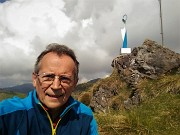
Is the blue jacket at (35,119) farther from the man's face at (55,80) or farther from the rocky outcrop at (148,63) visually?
the rocky outcrop at (148,63)

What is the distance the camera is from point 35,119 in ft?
9.36

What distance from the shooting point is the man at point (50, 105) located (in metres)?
2.76

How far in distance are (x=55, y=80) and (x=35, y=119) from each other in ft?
1.30

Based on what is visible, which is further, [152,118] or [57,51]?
[152,118]

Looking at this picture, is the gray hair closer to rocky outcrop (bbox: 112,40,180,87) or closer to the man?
the man

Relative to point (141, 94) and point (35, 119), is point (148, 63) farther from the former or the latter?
point (35, 119)

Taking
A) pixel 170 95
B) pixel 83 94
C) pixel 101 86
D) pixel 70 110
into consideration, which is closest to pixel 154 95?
pixel 170 95

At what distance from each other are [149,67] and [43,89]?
971 centimetres

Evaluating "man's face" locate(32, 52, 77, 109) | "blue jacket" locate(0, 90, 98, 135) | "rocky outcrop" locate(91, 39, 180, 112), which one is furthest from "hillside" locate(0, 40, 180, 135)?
"man's face" locate(32, 52, 77, 109)

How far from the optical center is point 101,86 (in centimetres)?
1384

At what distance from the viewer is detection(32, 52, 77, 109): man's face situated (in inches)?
116

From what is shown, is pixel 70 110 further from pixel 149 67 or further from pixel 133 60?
pixel 133 60

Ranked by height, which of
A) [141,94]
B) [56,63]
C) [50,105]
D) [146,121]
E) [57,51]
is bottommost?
[146,121]

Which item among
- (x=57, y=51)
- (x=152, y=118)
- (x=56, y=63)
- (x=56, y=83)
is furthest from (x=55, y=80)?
(x=152, y=118)
